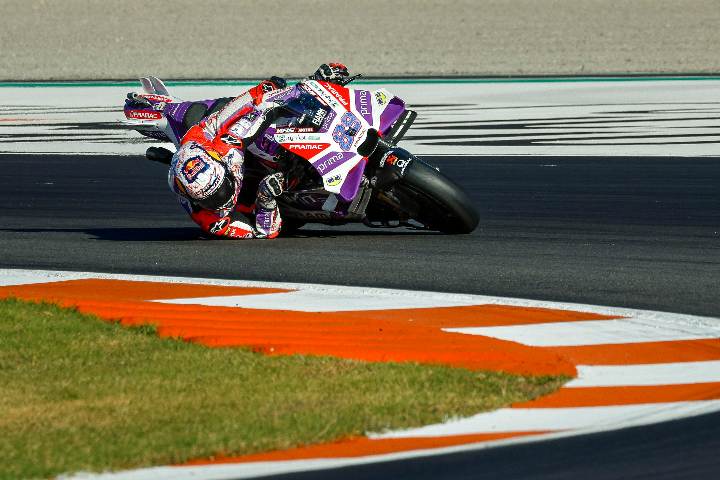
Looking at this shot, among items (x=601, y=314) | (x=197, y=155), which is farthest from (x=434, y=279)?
(x=197, y=155)

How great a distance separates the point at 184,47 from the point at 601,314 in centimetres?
4537

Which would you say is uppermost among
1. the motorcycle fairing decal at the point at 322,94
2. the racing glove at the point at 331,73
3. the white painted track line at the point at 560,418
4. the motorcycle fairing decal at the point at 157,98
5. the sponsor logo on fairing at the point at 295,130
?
the racing glove at the point at 331,73

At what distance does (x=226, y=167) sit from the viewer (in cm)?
1194

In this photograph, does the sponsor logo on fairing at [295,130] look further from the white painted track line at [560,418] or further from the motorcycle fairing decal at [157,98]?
the white painted track line at [560,418]

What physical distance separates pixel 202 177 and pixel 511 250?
245cm

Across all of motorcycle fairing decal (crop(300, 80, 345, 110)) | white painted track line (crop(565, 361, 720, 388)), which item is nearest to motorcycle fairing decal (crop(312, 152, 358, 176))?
motorcycle fairing decal (crop(300, 80, 345, 110))

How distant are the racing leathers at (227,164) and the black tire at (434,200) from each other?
3.35ft

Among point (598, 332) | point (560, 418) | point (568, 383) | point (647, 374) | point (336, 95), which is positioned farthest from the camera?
point (336, 95)

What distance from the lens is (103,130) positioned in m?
27.0

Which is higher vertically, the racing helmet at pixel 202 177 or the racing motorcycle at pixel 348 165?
the racing motorcycle at pixel 348 165

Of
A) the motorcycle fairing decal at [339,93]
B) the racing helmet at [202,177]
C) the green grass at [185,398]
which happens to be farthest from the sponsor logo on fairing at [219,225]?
the green grass at [185,398]

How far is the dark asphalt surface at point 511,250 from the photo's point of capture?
5625mm

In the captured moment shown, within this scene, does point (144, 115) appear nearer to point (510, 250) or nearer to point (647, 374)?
point (510, 250)

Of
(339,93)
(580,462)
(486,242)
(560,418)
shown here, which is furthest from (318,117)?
(580,462)
